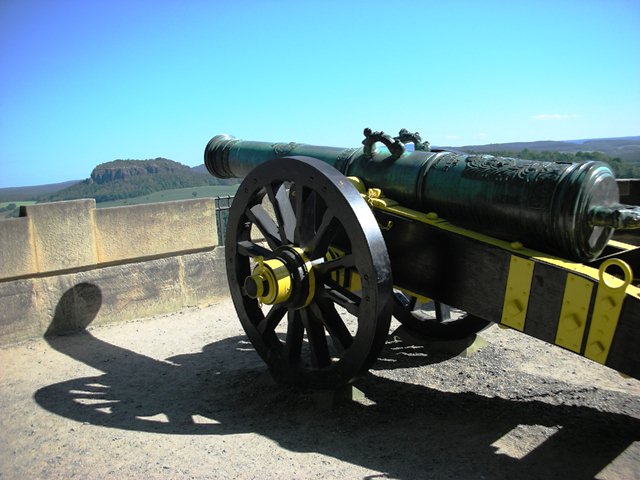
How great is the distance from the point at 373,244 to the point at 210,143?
249cm

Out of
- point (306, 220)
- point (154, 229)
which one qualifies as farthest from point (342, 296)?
point (154, 229)

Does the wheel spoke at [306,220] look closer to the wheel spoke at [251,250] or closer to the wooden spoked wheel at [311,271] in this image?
the wooden spoked wheel at [311,271]

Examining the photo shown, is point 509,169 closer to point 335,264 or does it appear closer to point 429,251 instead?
point 429,251

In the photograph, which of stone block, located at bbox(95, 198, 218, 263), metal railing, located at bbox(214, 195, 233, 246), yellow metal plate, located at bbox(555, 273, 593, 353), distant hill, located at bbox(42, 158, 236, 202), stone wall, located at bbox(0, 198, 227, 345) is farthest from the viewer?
distant hill, located at bbox(42, 158, 236, 202)

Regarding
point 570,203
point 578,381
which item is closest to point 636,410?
point 578,381

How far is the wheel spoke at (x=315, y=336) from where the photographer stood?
323cm

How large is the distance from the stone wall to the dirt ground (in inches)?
16.1

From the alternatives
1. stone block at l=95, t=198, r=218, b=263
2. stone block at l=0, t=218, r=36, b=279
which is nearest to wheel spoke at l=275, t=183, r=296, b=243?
stone block at l=95, t=198, r=218, b=263

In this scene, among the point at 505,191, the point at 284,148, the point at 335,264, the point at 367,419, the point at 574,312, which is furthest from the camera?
the point at 284,148

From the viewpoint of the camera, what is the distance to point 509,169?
2832 mm

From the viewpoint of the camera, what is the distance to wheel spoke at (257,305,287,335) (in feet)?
11.3

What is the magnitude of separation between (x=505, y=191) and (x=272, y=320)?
1540mm

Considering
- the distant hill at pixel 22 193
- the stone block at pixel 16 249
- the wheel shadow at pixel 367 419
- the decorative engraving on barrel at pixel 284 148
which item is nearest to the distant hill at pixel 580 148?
the decorative engraving on barrel at pixel 284 148

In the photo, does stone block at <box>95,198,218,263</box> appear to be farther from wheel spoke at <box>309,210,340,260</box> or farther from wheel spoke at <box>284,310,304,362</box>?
wheel spoke at <box>309,210,340,260</box>
